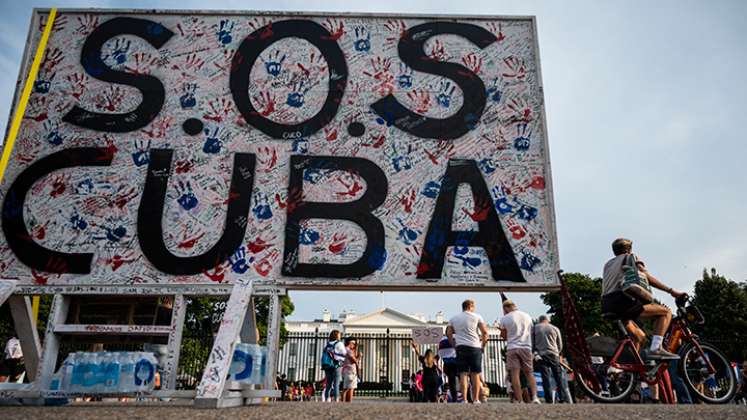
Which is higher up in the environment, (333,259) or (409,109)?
(409,109)

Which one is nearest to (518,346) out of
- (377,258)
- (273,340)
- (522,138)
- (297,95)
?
(377,258)

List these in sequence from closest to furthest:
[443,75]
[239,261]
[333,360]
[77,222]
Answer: [239,261] < [77,222] < [443,75] < [333,360]

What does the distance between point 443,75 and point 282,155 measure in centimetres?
265

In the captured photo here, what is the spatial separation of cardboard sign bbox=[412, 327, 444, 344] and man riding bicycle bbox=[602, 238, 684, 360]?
19.3 feet

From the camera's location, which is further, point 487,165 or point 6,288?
point 487,165

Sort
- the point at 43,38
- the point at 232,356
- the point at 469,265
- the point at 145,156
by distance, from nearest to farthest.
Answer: the point at 232,356 < the point at 469,265 < the point at 145,156 < the point at 43,38

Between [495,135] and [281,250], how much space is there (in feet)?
11.0

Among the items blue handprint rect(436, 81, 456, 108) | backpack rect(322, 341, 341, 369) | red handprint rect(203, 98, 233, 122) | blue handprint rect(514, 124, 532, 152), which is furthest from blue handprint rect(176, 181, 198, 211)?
blue handprint rect(514, 124, 532, 152)

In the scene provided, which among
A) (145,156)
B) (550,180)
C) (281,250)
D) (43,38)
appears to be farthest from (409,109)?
(43,38)

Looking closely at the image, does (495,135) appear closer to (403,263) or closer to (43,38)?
(403,263)

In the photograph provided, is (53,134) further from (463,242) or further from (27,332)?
(463,242)

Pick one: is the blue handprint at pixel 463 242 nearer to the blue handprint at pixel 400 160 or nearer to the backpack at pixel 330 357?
Answer: the blue handprint at pixel 400 160

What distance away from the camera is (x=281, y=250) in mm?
5773

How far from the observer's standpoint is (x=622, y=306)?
486cm
